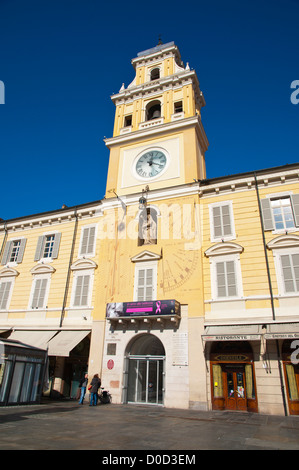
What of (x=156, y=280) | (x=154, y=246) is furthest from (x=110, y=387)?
(x=154, y=246)

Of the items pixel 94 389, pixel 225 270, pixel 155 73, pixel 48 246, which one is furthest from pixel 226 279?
pixel 155 73

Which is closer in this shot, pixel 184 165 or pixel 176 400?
pixel 176 400

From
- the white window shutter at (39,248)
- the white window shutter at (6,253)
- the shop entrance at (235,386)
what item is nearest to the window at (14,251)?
the white window shutter at (6,253)

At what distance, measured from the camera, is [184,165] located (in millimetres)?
21516

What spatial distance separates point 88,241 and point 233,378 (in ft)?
42.9

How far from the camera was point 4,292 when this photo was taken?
2364 centimetres

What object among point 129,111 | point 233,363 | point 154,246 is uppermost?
point 129,111

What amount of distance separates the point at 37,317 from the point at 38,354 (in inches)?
246

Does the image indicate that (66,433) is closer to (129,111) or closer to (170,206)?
→ (170,206)

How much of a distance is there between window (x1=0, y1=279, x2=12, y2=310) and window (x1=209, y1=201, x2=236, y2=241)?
16019 mm

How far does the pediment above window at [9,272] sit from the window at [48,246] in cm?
193

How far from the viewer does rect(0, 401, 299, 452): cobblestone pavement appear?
300 inches

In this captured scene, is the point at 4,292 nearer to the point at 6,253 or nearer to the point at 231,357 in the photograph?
the point at 6,253

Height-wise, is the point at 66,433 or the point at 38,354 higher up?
the point at 38,354
